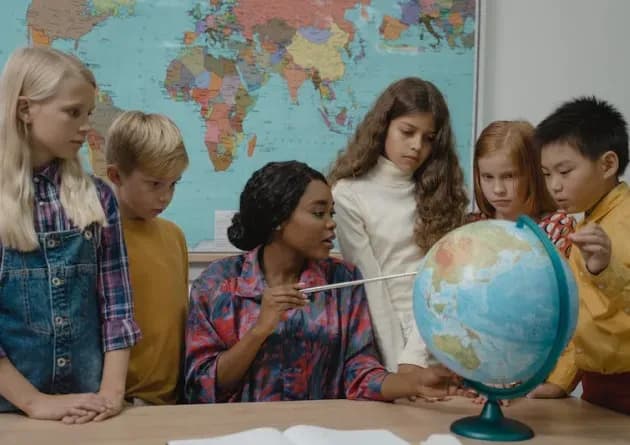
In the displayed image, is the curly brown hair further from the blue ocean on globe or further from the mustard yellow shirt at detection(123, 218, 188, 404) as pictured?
the blue ocean on globe

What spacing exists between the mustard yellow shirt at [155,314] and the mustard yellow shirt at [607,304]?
35.4 inches

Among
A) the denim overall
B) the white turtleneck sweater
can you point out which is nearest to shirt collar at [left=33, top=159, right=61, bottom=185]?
the denim overall

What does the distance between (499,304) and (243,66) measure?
1.76 metres

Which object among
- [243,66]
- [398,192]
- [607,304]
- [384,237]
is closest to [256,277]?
[384,237]

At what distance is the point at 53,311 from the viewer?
4.75 feet

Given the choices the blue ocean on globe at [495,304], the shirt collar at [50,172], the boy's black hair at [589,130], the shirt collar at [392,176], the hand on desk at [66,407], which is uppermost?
the boy's black hair at [589,130]

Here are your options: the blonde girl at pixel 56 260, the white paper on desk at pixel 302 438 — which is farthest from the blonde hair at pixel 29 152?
the white paper on desk at pixel 302 438

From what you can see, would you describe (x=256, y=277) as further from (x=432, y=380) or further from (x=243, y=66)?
(x=243, y=66)

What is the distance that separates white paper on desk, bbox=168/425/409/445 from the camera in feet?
4.06

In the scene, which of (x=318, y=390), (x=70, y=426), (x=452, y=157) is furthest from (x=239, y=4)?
(x=70, y=426)

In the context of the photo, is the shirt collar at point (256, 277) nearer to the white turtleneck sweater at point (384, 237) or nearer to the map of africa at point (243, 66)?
the white turtleneck sweater at point (384, 237)

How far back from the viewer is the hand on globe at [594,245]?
132cm

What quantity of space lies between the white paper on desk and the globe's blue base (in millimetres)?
140

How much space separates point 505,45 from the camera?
2.96 m
